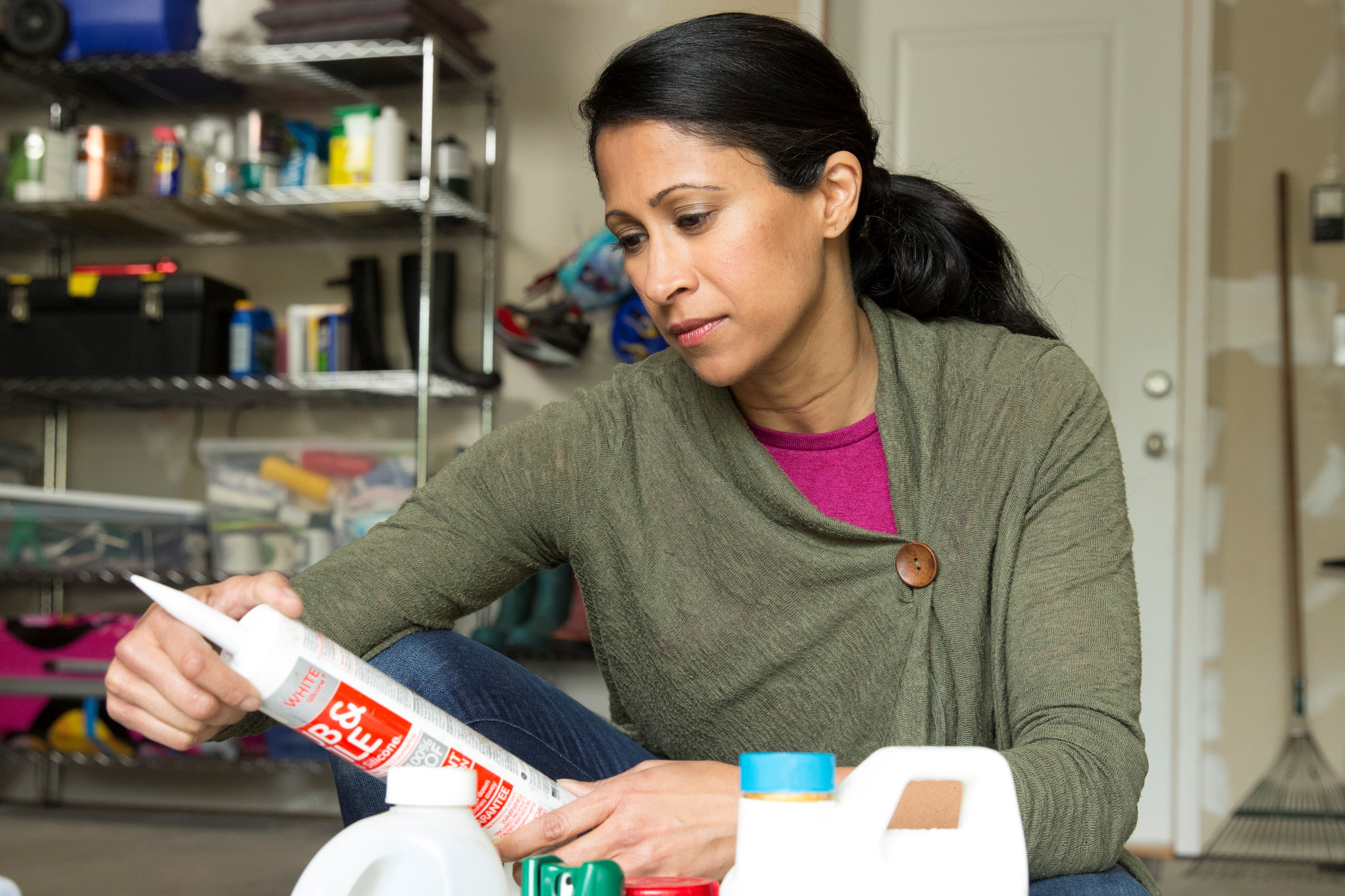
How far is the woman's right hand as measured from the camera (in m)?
0.76

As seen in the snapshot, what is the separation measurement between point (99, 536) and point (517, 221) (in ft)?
3.72

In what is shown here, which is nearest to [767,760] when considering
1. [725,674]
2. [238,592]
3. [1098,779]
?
[1098,779]

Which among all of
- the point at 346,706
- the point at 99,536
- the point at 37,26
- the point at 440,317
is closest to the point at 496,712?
the point at 346,706

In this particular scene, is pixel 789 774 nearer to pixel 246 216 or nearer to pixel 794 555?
pixel 794 555

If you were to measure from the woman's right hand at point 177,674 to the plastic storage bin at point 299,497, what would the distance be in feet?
5.33

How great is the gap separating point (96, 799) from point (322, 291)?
131 centimetres

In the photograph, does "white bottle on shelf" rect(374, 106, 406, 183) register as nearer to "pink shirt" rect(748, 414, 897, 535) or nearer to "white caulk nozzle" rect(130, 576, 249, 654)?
"pink shirt" rect(748, 414, 897, 535)

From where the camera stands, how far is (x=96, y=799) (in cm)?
285

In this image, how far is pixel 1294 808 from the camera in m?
2.51

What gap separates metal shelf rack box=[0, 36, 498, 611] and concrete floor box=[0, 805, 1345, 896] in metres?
0.58

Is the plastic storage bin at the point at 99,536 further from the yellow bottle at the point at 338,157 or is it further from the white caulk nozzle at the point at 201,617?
the white caulk nozzle at the point at 201,617

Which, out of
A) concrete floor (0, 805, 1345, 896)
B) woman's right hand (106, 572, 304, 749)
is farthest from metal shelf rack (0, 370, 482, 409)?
woman's right hand (106, 572, 304, 749)

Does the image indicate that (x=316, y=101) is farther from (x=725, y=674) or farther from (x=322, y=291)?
(x=725, y=674)

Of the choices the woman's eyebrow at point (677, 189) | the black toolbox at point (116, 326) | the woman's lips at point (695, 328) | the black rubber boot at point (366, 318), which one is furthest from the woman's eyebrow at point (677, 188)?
the black toolbox at point (116, 326)
